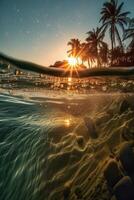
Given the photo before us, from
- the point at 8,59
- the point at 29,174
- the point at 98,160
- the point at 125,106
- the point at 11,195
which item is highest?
the point at 8,59

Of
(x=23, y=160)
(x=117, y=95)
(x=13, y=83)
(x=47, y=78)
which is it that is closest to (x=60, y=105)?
(x=47, y=78)

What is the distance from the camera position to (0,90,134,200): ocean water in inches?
137

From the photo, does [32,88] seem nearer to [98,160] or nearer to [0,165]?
[0,165]

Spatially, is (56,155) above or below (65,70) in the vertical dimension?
below

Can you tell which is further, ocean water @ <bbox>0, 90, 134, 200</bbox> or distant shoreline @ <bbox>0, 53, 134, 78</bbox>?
distant shoreline @ <bbox>0, 53, 134, 78</bbox>

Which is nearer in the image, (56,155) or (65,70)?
(56,155)

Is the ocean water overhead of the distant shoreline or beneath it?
beneath

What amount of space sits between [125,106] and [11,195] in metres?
3.20

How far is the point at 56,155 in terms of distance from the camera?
4.18m

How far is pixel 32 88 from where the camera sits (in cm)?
952

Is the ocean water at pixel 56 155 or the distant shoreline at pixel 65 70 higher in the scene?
the distant shoreline at pixel 65 70

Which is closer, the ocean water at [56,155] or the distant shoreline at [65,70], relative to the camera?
the ocean water at [56,155]

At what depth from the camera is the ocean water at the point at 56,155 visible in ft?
11.4

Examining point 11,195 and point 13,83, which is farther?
point 13,83
